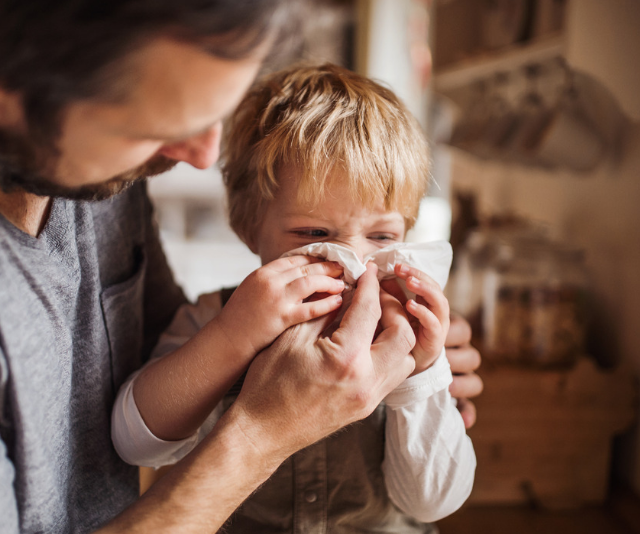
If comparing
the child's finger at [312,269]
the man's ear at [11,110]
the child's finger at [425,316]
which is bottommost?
the child's finger at [425,316]

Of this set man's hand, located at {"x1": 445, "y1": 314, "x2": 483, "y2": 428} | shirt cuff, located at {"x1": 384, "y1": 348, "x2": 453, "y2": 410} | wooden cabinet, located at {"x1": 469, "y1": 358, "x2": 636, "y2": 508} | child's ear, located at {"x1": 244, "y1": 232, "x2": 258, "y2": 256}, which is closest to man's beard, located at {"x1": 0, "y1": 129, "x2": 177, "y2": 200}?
child's ear, located at {"x1": 244, "y1": 232, "x2": 258, "y2": 256}

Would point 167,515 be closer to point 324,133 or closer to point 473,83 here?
point 324,133

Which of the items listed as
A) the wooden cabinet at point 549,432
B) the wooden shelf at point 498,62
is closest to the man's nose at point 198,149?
the wooden cabinet at point 549,432

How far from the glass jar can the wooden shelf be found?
622 millimetres

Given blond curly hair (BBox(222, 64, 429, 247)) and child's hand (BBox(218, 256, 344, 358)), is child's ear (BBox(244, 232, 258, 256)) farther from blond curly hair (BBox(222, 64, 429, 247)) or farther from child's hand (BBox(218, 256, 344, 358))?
child's hand (BBox(218, 256, 344, 358))

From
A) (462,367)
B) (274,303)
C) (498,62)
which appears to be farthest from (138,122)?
(498,62)

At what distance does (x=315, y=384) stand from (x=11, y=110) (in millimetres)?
460

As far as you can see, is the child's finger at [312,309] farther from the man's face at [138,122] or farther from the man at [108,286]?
the man's face at [138,122]

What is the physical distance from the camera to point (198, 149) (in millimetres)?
648

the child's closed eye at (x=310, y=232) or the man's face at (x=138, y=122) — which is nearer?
the man's face at (x=138, y=122)

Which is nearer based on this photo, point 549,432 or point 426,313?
point 426,313

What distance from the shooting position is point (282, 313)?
73 cm

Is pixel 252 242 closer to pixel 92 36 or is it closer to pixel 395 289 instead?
pixel 395 289

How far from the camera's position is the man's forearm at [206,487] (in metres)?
0.64
